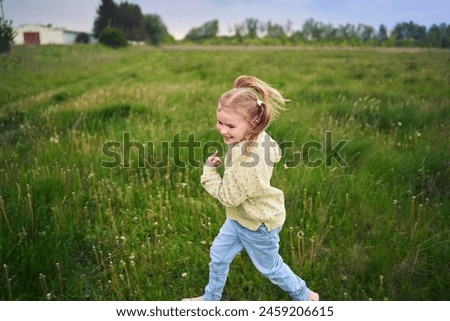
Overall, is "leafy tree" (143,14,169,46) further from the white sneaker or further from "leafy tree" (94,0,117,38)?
the white sneaker

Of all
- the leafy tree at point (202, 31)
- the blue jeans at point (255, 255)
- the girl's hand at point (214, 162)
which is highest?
the leafy tree at point (202, 31)

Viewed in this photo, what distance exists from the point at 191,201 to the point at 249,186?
1.24 metres

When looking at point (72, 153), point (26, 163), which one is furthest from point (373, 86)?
point (26, 163)

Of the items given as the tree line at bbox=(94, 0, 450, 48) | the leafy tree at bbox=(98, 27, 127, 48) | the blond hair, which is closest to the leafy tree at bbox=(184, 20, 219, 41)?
the tree line at bbox=(94, 0, 450, 48)

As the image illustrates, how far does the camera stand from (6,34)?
160 inches

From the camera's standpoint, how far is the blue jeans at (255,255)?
2.20m

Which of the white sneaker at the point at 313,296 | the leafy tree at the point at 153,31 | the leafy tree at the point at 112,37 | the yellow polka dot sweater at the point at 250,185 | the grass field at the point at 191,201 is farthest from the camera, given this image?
the leafy tree at the point at 112,37

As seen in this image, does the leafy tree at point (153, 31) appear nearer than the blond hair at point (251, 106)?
No

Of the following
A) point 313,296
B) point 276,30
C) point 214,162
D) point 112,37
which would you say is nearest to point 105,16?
point 112,37

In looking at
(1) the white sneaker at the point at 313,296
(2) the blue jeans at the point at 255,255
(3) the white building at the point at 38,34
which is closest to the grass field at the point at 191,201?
(1) the white sneaker at the point at 313,296

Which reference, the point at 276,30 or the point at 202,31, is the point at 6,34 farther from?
the point at 276,30

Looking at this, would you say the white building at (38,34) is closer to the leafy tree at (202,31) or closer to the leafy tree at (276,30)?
the leafy tree at (202,31)

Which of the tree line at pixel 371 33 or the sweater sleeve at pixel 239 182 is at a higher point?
the tree line at pixel 371 33

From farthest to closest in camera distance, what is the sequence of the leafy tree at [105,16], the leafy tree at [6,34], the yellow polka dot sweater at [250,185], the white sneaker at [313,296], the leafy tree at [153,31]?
1. the leafy tree at [153,31]
2. the leafy tree at [105,16]
3. the leafy tree at [6,34]
4. the white sneaker at [313,296]
5. the yellow polka dot sweater at [250,185]
